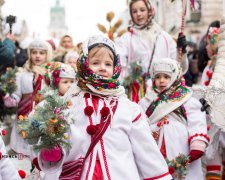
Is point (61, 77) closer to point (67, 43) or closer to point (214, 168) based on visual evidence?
point (214, 168)

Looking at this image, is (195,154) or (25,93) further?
(25,93)

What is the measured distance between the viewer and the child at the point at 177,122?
6660 millimetres

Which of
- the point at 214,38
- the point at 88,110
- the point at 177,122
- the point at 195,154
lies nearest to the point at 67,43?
the point at 214,38

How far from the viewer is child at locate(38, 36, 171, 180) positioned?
4590 mm

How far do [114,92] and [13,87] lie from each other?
13.8ft

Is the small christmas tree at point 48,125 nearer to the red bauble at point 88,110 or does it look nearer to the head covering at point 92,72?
the red bauble at point 88,110

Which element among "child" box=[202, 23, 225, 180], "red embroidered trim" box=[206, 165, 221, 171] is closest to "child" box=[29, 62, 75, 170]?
"child" box=[202, 23, 225, 180]

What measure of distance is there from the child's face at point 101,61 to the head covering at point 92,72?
0.03 m

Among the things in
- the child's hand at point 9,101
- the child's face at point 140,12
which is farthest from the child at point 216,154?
the child's hand at point 9,101

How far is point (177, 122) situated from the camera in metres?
6.76

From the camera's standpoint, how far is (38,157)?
4.41 m

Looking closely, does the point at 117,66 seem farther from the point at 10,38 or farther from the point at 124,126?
the point at 10,38

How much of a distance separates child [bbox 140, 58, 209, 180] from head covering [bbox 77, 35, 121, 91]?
6.32ft

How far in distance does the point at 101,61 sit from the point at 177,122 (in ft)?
6.85
